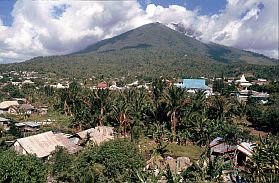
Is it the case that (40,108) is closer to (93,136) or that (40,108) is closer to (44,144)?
(93,136)

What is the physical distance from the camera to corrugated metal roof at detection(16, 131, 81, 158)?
106 ft

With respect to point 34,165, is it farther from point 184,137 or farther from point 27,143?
point 184,137

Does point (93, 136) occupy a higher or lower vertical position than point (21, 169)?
lower

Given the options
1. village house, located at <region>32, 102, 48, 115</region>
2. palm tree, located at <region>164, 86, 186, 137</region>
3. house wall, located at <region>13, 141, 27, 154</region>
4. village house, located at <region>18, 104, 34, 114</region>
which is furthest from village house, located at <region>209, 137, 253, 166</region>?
village house, located at <region>18, 104, 34, 114</region>

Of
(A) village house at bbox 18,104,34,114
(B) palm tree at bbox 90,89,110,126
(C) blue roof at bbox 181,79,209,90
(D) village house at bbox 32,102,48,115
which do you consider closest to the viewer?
(B) palm tree at bbox 90,89,110,126

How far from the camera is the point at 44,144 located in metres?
34.1

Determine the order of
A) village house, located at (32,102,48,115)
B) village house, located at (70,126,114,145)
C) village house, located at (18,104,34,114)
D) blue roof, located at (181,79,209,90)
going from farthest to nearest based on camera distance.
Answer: blue roof, located at (181,79,209,90), village house, located at (32,102,48,115), village house, located at (18,104,34,114), village house, located at (70,126,114,145)

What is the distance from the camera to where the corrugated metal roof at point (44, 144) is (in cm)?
3234

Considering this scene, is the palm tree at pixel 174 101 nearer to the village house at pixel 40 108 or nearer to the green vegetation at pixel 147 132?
the green vegetation at pixel 147 132

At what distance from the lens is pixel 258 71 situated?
115 metres

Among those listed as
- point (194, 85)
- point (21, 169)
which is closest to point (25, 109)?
point (194, 85)

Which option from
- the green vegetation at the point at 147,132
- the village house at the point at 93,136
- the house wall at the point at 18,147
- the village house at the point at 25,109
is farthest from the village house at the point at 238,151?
the village house at the point at 25,109

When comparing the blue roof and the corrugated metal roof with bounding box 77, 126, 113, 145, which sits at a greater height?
the blue roof

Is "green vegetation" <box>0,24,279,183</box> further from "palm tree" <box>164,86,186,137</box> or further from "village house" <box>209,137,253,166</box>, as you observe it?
"village house" <box>209,137,253,166</box>
